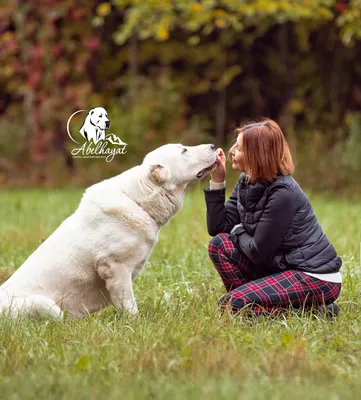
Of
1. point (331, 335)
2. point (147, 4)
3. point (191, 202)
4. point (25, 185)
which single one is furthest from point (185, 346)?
point (25, 185)

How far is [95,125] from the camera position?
6148mm

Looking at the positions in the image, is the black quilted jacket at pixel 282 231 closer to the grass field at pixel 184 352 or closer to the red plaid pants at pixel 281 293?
the red plaid pants at pixel 281 293

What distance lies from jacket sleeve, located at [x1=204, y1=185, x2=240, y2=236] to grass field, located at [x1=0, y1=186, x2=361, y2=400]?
0.45 meters

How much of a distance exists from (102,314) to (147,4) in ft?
23.4

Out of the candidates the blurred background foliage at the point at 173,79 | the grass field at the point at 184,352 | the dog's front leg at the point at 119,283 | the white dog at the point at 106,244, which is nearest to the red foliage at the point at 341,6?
the blurred background foliage at the point at 173,79

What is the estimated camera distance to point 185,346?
3.58m

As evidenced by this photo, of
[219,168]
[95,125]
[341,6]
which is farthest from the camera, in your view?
[341,6]

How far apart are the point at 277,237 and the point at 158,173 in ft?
2.66

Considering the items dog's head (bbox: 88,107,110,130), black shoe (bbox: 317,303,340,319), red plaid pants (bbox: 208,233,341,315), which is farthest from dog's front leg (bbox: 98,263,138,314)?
dog's head (bbox: 88,107,110,130)

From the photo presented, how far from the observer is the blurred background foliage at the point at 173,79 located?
12023 mm

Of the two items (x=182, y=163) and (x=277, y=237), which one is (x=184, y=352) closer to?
(x=277, y=237)

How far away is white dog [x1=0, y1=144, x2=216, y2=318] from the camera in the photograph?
14.7ft

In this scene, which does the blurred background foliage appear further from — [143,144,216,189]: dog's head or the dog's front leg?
the dog's front leg

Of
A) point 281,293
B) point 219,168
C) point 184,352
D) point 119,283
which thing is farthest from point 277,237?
point 184,352
